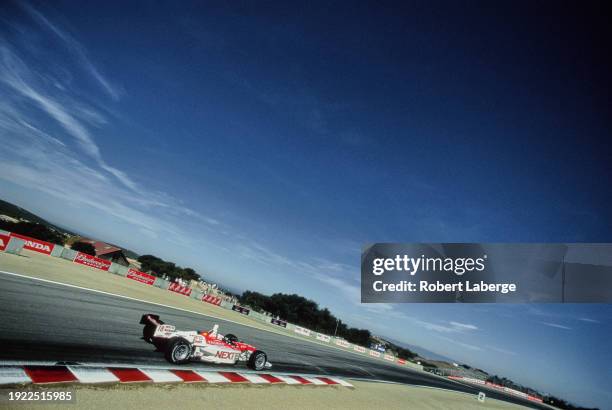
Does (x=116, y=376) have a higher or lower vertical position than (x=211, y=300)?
higher

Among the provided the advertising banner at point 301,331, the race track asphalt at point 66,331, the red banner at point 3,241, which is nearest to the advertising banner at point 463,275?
the race track asphalt at point 66,331

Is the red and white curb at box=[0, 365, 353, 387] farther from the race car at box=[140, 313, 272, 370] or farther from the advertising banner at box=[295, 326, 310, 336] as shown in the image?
the advertising banner at box=[295, 326, 310, 336]

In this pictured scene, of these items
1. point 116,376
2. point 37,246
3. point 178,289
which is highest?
point 116,376

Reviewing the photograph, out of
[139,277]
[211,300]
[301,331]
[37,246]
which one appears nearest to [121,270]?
[139,277]

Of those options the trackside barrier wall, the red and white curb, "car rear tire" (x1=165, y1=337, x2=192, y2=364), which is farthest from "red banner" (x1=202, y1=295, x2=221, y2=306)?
"car rear tire" (x1=165, y1=337, x2=192, y2=364)

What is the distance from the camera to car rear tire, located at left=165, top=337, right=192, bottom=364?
7.50 metres

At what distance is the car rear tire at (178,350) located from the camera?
24.6 ft

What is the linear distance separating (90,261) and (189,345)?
30785mm

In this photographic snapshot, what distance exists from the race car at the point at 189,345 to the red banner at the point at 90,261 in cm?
2870

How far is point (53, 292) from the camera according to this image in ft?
42.1

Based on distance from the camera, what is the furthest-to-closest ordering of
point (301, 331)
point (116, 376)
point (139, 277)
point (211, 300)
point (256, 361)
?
1. point (301, 331)
2. point (211, 300)
3. point (139, 277)
4. point (256, 361)
5. point (116, 376)

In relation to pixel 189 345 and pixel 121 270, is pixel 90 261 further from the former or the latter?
pixel 189 345

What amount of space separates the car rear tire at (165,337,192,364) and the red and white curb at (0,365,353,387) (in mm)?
578

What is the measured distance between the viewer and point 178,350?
25.3 ft
